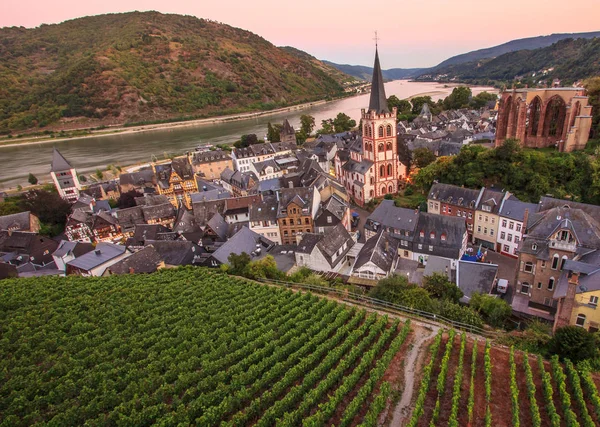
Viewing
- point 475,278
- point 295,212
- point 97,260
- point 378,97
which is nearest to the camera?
point 475,278

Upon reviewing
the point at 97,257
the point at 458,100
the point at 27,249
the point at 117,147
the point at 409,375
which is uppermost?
the point at 458,100

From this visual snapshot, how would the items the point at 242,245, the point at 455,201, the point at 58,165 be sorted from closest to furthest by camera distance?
the point at 242,245
the point at 455,201
the point at 58,165

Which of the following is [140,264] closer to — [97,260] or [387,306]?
[97,260]

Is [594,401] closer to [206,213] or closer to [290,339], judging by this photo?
[290,339]

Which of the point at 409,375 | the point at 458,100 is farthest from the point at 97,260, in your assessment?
the point at 458,100

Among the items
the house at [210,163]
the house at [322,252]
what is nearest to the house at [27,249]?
the house at [322,252]

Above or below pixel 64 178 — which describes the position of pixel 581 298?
below

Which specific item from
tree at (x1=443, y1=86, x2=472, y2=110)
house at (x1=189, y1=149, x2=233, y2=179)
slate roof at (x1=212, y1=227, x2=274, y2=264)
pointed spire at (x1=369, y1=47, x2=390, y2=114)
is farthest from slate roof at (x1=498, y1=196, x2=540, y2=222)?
tree at (x1=443, y1=86, x2=472, y2=110)
